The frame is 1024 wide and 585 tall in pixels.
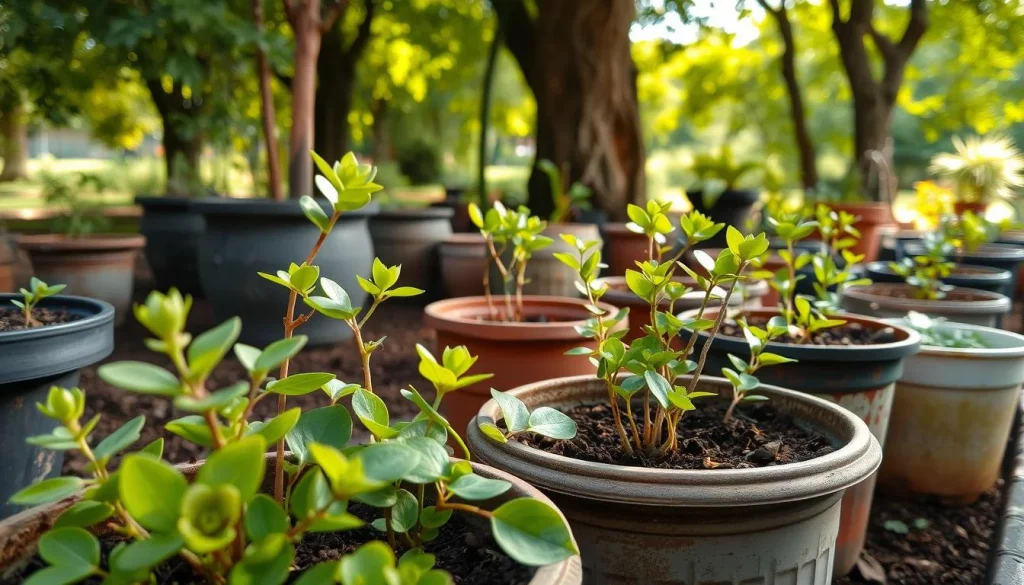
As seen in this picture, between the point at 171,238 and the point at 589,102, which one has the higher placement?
the point at 589,102

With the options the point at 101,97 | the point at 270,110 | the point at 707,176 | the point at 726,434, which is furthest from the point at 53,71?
the point at 101,97

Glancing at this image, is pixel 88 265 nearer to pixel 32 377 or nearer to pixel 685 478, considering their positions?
pixel 32 377

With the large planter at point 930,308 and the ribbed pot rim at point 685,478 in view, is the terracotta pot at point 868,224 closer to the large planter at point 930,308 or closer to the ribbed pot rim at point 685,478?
the large planter at point 930,308

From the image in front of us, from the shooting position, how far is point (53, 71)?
4797mm

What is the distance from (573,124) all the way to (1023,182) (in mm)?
3465

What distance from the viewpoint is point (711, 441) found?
1247 millimetres

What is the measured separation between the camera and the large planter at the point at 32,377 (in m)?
1.46

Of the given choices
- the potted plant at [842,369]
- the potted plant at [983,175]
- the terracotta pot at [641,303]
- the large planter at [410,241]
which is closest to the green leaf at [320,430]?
the potted plant at [842,369]

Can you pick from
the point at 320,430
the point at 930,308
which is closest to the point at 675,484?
the point at 320,430

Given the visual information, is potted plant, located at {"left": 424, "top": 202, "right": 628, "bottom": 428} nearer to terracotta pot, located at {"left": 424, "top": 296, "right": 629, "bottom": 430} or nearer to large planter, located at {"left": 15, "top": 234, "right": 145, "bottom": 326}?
terracotta pot, located at {"left": 424, "top": 296, "right": 629, "bottom": 430}

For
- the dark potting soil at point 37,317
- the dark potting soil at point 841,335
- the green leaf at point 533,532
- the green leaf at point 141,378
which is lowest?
the dark potting soil at point 37,317

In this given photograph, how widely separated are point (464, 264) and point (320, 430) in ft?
11.2

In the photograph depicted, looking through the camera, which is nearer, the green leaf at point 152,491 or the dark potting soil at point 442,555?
the green leaf at point 152,491

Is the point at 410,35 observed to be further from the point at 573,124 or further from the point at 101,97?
the point at 101,97
